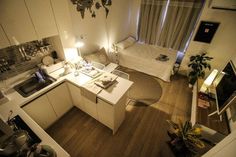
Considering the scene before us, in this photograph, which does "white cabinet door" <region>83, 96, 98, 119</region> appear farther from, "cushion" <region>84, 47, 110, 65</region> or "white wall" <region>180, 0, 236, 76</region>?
"white wall" <region>180, 0, 236, 76</region>

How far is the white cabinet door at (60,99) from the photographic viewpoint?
1.98 m

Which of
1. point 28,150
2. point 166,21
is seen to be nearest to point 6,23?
point 28,150

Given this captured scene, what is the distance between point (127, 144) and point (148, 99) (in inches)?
46.8

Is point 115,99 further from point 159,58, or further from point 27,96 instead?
point 159,58

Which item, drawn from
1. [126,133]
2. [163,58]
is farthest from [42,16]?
[163,58]

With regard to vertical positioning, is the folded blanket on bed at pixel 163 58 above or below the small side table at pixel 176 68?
above

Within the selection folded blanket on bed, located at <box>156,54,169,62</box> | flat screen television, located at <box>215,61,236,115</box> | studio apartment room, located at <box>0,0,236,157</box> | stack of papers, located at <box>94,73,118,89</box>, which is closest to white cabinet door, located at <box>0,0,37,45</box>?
studio apartment room, located at <box>0,0,236,157</box>

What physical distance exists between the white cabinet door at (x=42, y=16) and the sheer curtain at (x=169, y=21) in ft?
9.92

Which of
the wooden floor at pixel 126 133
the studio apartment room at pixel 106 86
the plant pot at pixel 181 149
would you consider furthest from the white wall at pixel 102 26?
the plant pot at pixel 181 149

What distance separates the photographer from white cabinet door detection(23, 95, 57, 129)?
1736mm

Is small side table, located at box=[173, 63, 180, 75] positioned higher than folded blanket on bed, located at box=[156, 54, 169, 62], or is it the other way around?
folded blanket on bed, located at box=[156, 54, 169, 62]

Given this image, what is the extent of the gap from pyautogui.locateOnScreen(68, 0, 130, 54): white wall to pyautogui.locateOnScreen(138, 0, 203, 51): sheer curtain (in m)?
0.67

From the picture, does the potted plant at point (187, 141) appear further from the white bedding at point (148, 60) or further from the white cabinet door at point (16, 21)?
the white cabinet door at point (16, 21)

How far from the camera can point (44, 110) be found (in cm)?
192
